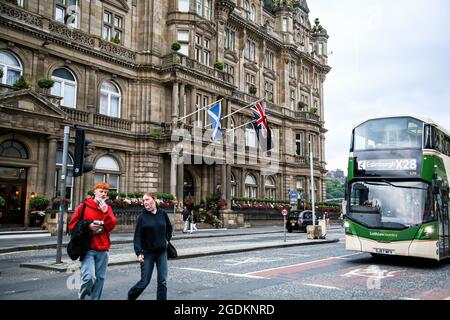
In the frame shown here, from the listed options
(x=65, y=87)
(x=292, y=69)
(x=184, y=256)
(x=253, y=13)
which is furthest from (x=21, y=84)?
(x=292, y=69)

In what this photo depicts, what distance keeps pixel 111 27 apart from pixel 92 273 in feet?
83.1

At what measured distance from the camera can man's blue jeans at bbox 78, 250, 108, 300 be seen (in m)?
6.25

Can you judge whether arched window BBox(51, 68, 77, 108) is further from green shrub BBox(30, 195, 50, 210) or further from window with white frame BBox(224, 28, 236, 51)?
window with white frame BBox(224, 28, 236, 51)

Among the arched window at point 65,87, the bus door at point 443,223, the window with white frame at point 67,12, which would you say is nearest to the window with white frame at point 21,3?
the window with white frame at point 67,12

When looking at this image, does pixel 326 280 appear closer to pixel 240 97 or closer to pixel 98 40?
pixel 98 40

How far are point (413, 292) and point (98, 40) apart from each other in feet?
79.7

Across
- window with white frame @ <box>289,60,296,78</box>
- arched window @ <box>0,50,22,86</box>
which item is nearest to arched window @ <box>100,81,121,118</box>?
arched window @ <box>0,50,22,86</box>

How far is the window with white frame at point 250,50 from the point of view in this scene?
42.2 m

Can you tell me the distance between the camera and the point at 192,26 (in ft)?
103

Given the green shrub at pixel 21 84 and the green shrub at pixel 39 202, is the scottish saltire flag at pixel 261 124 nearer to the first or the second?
the green shrub at pixel 39 202

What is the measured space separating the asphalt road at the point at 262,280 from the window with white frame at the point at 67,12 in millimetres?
16555

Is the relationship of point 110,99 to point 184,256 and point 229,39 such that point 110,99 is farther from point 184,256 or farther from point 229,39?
point 184,256

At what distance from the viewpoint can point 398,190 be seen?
1276 centimetres

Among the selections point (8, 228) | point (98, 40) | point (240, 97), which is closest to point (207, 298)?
point (8, 228)
